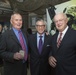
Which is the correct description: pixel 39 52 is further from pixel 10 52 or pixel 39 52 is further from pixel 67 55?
pixel 67 55

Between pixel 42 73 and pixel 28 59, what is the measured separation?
1.13 ft

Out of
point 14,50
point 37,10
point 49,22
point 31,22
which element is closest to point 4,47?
point 14,50

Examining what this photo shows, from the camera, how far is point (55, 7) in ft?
13.8

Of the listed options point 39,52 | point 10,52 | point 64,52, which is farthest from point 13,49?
point 64,52

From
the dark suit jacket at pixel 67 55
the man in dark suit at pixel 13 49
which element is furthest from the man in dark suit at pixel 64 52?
the man in dark suit at pixel 13 49

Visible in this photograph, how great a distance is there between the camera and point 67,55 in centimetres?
288

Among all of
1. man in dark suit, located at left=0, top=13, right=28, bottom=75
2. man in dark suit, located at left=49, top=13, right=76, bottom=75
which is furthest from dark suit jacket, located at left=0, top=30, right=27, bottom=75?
man in dark suit, located at left=49, top=13, right=76, bottom=75

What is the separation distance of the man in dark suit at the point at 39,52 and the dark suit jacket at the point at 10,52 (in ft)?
1.03

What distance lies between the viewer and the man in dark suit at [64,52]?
286cm

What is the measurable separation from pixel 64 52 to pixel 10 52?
0.77 metres

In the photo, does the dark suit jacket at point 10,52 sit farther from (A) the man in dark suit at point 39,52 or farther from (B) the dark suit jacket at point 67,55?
(B) the dark suit jacket at point 67,55

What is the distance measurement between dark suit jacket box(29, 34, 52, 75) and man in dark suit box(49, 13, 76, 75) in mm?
506

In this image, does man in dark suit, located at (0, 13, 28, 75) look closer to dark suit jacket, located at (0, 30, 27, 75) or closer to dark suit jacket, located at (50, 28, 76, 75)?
dark suit jacket, located at (0, 30, 27, 75)

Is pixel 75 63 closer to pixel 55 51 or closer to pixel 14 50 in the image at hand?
pixel 55 51
